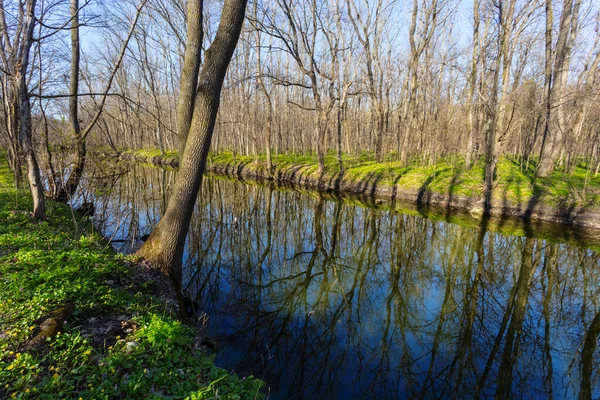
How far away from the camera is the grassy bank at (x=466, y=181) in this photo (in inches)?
531

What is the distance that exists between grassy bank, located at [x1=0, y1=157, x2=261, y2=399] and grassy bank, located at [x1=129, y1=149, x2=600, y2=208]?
1480cm

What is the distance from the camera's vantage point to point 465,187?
15.7 m

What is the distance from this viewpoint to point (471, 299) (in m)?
6.75

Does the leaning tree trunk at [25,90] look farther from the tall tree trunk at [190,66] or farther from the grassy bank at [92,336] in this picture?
the tall tree trunk at [190,66]

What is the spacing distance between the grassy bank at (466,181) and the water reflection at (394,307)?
405cm

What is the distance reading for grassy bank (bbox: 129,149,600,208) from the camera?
13.5 metres

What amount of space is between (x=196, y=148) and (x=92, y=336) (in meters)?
3.28

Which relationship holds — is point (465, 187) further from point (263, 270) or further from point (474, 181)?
point (263, 270)

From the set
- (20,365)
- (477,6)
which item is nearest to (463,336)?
(20,365)

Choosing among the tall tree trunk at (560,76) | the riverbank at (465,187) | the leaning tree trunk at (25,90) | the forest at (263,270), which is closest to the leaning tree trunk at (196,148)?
the forest at (263,270)

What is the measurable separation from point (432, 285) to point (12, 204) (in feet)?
36.9

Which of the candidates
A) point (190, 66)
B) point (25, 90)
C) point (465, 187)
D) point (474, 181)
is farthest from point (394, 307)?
point (474, 181)

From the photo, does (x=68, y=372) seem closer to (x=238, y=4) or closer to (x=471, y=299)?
(x=238, y=4)

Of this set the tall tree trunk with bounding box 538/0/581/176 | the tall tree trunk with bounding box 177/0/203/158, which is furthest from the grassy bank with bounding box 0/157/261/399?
the tall tree trunk with bounding box 538/0/581/176
